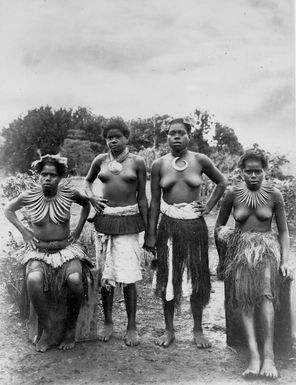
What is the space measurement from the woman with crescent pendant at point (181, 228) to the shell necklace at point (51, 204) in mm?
749

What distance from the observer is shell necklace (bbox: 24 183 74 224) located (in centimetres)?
358

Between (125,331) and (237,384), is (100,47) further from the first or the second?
(237,384)

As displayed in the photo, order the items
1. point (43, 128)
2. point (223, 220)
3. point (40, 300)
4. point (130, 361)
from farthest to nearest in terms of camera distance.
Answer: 1. point (43, 128)
2. point (223, 220)
3. point (40, 300)
4. point (130, 361)

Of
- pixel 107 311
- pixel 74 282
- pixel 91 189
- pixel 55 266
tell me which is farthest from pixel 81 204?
pixel 107 311

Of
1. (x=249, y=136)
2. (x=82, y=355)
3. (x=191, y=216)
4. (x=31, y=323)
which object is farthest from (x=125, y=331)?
(x=249, y=136)

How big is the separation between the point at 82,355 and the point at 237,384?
4.11 ft

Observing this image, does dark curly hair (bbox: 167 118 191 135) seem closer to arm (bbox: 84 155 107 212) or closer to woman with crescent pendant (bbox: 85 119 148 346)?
woman with crescent pendant (bbox: 85 119 148 346)

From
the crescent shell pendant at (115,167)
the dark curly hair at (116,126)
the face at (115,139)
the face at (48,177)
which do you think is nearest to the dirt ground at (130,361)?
the face at (48,177)

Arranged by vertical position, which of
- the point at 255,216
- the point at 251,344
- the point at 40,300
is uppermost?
the point at 255,216

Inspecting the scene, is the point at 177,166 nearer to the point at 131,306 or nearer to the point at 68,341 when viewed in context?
the point at 131,306

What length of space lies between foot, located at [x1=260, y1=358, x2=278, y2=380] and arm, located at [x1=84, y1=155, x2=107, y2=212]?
1.80 m

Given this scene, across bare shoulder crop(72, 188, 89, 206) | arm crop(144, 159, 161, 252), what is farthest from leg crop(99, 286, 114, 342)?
bare shoulder crop(72, 188, 89, 206)

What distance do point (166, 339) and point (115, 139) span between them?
A: 1.81 meters

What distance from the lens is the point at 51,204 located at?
143 inches
